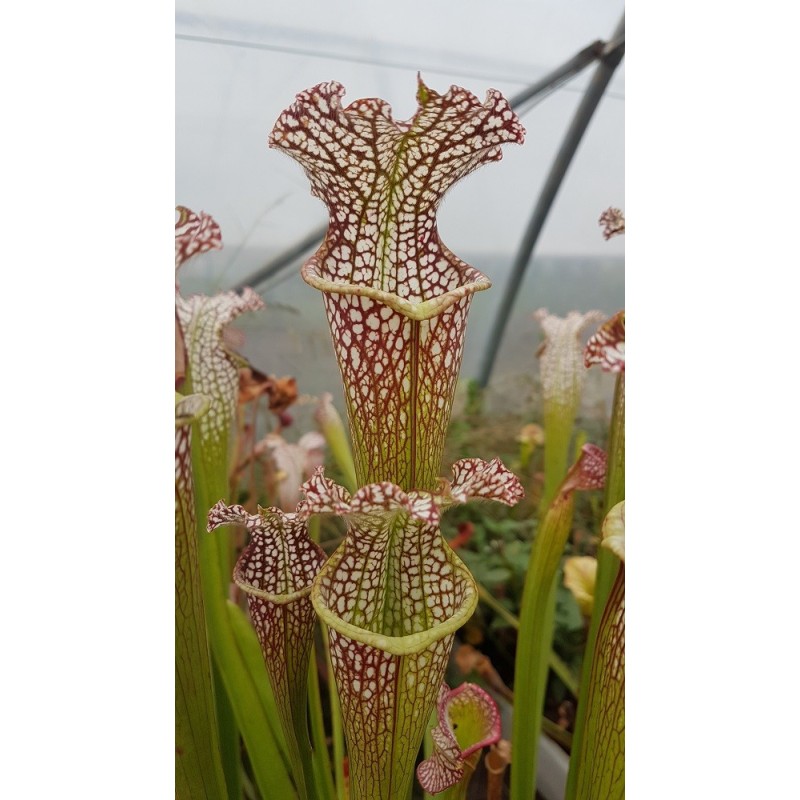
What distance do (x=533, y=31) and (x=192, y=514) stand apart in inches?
41.0

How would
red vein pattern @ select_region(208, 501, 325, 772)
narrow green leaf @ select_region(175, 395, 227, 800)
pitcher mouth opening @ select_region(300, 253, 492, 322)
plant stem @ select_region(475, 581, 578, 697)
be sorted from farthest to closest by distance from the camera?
1. plant stem @ select_region(475, 581, 578, 697)
2. narrow green leaf @ select_region(175, 395, 227, 800)
3. red vein pattern @ select_region(208, 501, 325, 772)
4. pitcher mouth opening @ select_region(300, 253, 492, 322)

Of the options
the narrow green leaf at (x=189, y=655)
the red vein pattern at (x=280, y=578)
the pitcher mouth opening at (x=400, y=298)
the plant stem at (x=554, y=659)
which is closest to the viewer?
the pitcher mouth opening at (x=400, y=298)

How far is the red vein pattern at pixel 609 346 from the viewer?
4.73 ft

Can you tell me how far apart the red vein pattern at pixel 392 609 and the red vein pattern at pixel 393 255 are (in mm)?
85

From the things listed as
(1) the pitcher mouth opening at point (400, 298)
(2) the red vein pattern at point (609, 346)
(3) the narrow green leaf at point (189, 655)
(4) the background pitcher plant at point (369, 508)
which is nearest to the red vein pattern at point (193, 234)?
(4) the background pitcher plant at point (369, 508)

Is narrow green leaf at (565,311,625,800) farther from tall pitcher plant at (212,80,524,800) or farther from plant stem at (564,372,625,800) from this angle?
tall pitcher plant at (212,80,524,800)

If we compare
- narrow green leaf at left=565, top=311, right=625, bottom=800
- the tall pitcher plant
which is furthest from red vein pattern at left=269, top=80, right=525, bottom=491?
narrow green leaf at left=565, top=311, right=625, bottom=800

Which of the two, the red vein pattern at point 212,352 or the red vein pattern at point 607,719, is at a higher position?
the red vein pattern at point 212,352

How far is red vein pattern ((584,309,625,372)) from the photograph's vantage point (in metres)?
1.44

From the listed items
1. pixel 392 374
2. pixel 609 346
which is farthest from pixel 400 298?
pixel 609 346

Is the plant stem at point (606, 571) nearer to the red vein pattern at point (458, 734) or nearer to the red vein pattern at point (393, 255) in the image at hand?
the red vein pattern at point (458, 734)

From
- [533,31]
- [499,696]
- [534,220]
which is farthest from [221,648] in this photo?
[533,31]

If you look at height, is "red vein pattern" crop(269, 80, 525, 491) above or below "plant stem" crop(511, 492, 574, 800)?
above

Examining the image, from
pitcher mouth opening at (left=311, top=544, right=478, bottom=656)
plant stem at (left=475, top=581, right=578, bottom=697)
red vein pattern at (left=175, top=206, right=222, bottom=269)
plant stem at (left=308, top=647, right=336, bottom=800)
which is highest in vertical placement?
red vein pattern at (left=175, top=206, right=222, bottom=269)
